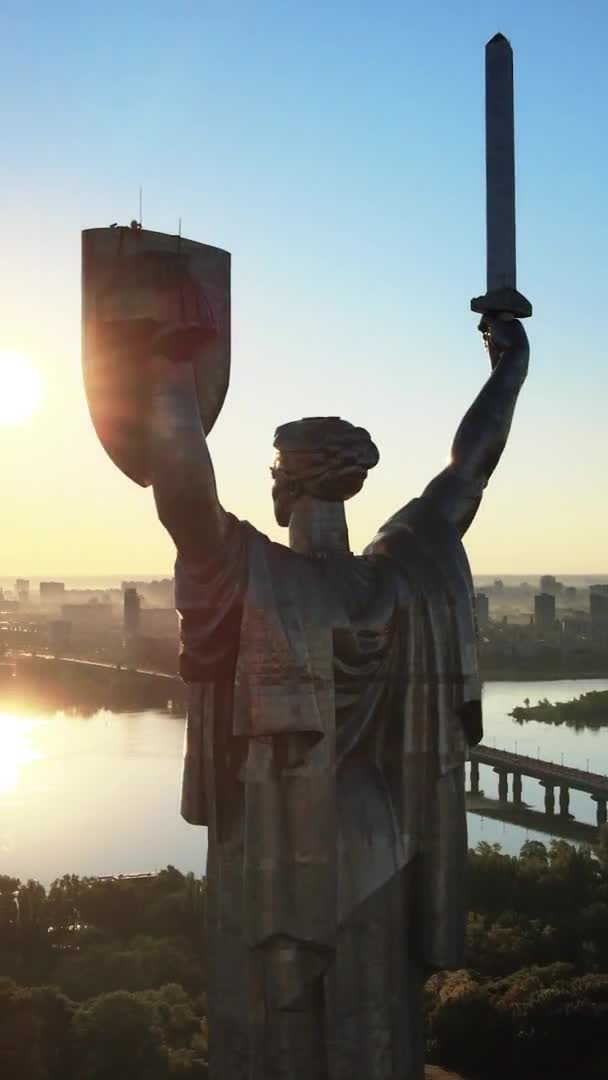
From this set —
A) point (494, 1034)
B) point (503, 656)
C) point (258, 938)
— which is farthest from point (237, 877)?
point (503, 656)

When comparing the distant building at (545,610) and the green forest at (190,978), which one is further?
the distant building at (545,610)

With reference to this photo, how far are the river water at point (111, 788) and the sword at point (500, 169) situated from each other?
1684cm

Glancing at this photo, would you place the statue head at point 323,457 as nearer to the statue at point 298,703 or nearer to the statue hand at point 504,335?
the statue at point 298,703

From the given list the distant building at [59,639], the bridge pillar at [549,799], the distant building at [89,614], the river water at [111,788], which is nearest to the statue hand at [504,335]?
the river water at [111,788]

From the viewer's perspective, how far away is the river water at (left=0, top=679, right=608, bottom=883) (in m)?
20.5

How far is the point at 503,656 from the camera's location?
5659cm

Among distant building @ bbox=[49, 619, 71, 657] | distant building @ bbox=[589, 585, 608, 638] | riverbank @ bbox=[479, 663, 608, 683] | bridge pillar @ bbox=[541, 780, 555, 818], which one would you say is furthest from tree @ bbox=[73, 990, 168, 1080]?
distant building @ bbox=[589, 585, 608, 638]

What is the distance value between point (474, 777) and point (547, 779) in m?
3.26

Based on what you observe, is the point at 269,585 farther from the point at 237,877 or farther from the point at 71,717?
the point at 71,717

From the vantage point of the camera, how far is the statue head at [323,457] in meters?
3.01

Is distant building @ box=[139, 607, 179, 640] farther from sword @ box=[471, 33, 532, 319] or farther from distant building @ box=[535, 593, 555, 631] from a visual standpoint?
sword @ box=[471, 33, 532, 319]

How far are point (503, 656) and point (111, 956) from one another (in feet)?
147

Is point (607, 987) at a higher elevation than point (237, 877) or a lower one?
lower

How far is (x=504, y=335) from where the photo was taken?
3.62 meters
